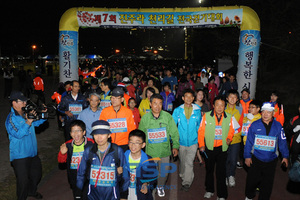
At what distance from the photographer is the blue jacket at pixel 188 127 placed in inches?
219

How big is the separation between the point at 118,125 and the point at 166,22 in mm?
8743

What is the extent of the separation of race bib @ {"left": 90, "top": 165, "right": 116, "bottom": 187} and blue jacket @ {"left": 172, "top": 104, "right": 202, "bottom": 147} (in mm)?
2326

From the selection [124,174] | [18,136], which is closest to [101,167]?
[124,174]

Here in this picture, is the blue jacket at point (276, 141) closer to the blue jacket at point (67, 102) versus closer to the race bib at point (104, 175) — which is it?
the race bib at point (104, 175)

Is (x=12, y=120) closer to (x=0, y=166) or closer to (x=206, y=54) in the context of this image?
(x=0, y=166)

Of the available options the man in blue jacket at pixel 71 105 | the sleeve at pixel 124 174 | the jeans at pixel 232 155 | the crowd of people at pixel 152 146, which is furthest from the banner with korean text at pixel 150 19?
the sleeve at pixel 124 174

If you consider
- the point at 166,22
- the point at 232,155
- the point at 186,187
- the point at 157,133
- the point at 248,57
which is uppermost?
the point at 166,22

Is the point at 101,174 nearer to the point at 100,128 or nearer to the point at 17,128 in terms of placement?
the point at 100,128

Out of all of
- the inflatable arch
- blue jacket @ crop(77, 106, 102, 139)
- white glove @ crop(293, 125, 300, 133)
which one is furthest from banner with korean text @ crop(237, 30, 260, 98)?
blue jacket @ crop(77, 106, 102, 139)

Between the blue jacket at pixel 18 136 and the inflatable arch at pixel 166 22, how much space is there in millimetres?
8501

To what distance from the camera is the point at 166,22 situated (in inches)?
505

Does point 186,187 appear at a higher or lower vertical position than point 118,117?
lower

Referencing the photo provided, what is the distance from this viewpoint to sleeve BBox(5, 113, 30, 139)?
450 cm

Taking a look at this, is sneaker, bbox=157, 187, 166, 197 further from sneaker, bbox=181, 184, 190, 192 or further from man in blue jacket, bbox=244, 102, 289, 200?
man in blue jacket, bbox=244, 102, 289, 200
